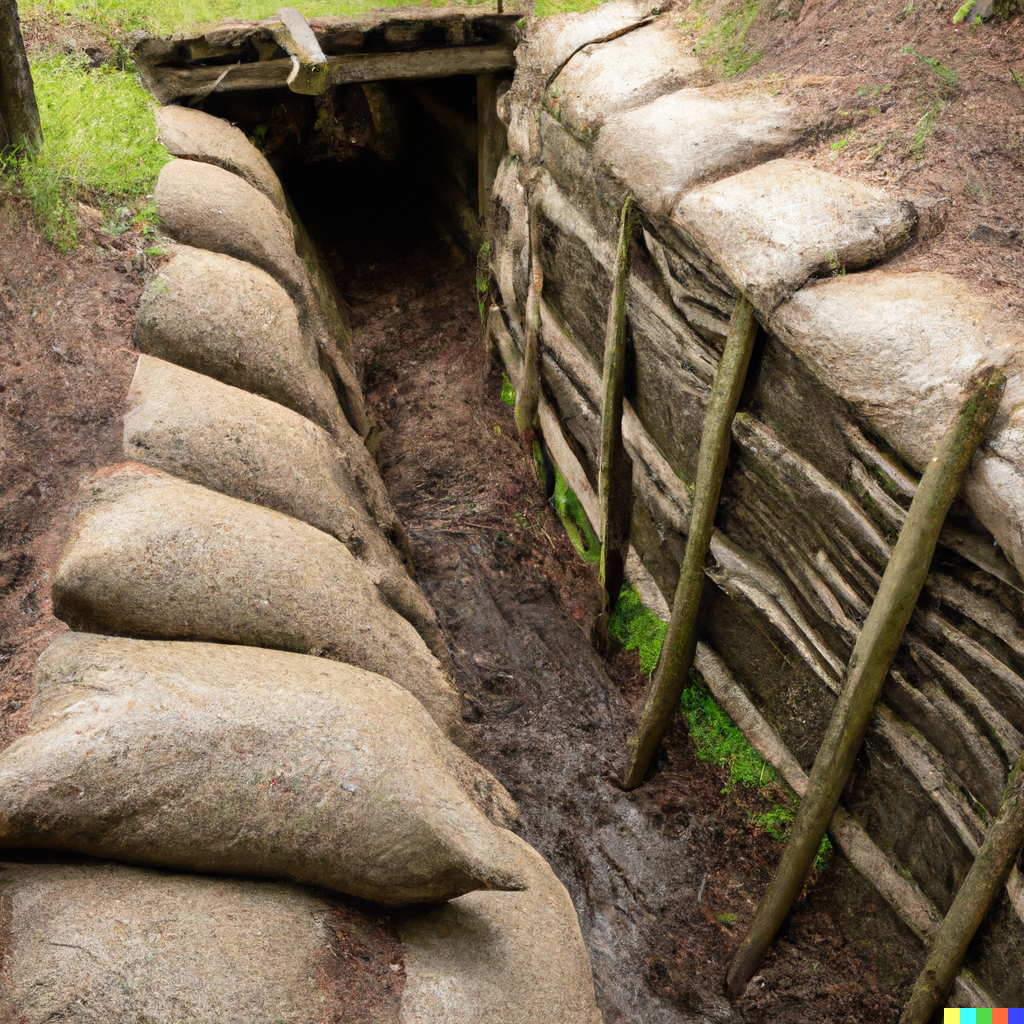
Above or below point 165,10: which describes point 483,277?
below

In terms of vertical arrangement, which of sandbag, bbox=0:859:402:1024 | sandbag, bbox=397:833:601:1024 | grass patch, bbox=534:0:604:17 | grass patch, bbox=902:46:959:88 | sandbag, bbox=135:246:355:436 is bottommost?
sandbag, bbox=397:833:601:1024

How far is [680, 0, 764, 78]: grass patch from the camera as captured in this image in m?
5.68

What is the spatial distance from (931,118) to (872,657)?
270 centimetres

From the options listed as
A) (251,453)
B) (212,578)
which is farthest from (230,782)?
(251,453)

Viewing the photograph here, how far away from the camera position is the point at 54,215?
5.58 metres

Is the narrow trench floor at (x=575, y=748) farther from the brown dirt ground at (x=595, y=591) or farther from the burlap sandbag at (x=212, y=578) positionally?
the burlap sandbag at (x=212, y=578)

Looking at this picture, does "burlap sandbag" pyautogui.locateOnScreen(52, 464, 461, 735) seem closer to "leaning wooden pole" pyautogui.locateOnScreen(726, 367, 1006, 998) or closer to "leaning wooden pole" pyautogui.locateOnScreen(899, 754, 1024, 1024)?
"leaning wooden pole" pyautogui.locateOnScreen(726, 367, 1006, 998)

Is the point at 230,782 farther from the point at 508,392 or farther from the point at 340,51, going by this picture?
the point at 340,51

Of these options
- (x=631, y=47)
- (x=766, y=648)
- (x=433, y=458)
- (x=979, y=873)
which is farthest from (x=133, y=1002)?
(x=631, y=47)

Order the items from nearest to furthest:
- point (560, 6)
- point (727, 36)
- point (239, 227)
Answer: point (727, 36)
point (239, 227)
point (560, 6)

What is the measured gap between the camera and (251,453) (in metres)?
4.73

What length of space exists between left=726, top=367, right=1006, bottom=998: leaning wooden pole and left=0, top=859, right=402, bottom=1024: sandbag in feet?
6.45

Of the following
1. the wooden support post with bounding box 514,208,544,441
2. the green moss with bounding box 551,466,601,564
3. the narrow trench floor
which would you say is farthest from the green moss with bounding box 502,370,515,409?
the green moss with bounding box 551,466,601,564

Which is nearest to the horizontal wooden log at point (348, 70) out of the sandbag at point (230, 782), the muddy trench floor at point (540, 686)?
the muddy trench floor at point (540, 686)
